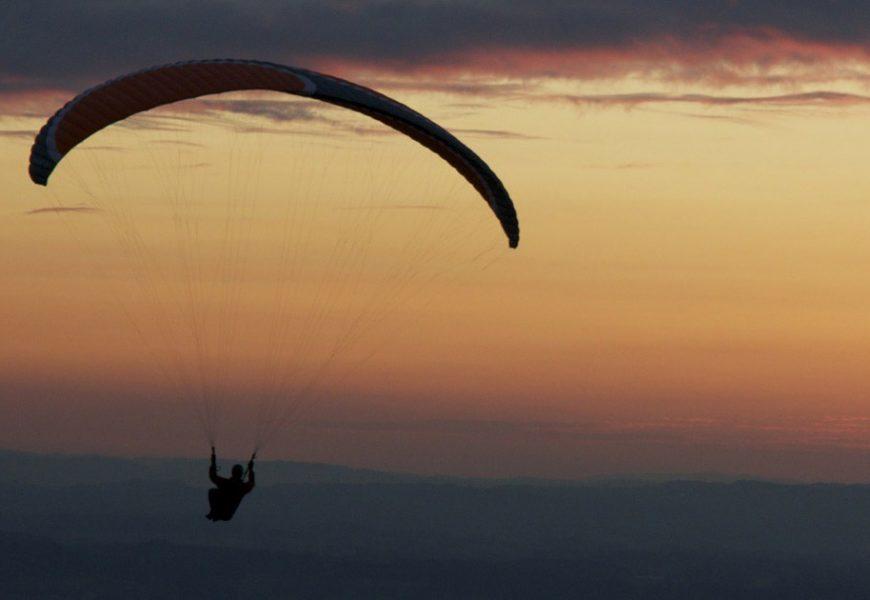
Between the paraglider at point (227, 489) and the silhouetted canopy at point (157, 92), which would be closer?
the silhouetted canopy at point (157, 92)

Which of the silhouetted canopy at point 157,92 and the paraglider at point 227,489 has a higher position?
the silhouetted canopy at point 157,92

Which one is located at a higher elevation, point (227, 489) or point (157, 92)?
point (157, 92)

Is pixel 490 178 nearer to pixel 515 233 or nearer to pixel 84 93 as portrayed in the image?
pixel 515 233

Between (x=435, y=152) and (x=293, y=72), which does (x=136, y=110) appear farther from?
(x=435, y=152)

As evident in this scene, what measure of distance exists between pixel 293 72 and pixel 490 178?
6.52 metres

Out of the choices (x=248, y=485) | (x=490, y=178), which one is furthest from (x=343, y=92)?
(x=248, y=485)

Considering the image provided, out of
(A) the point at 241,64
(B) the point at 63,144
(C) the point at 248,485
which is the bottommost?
(C) the point at 248,485

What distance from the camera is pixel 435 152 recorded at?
54.0 meters

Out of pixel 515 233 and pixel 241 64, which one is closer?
pixel 241 64

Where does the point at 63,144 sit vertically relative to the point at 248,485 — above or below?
above

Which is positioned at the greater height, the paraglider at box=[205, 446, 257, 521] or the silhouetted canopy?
the silhouetted canopy

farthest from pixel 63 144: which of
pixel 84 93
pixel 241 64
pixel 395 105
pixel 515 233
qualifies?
pixel 515 233

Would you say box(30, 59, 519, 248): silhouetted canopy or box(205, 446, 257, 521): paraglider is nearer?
box(30, 59, 519, 248): silhouetted canopy

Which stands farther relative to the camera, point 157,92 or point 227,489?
point 227,489
